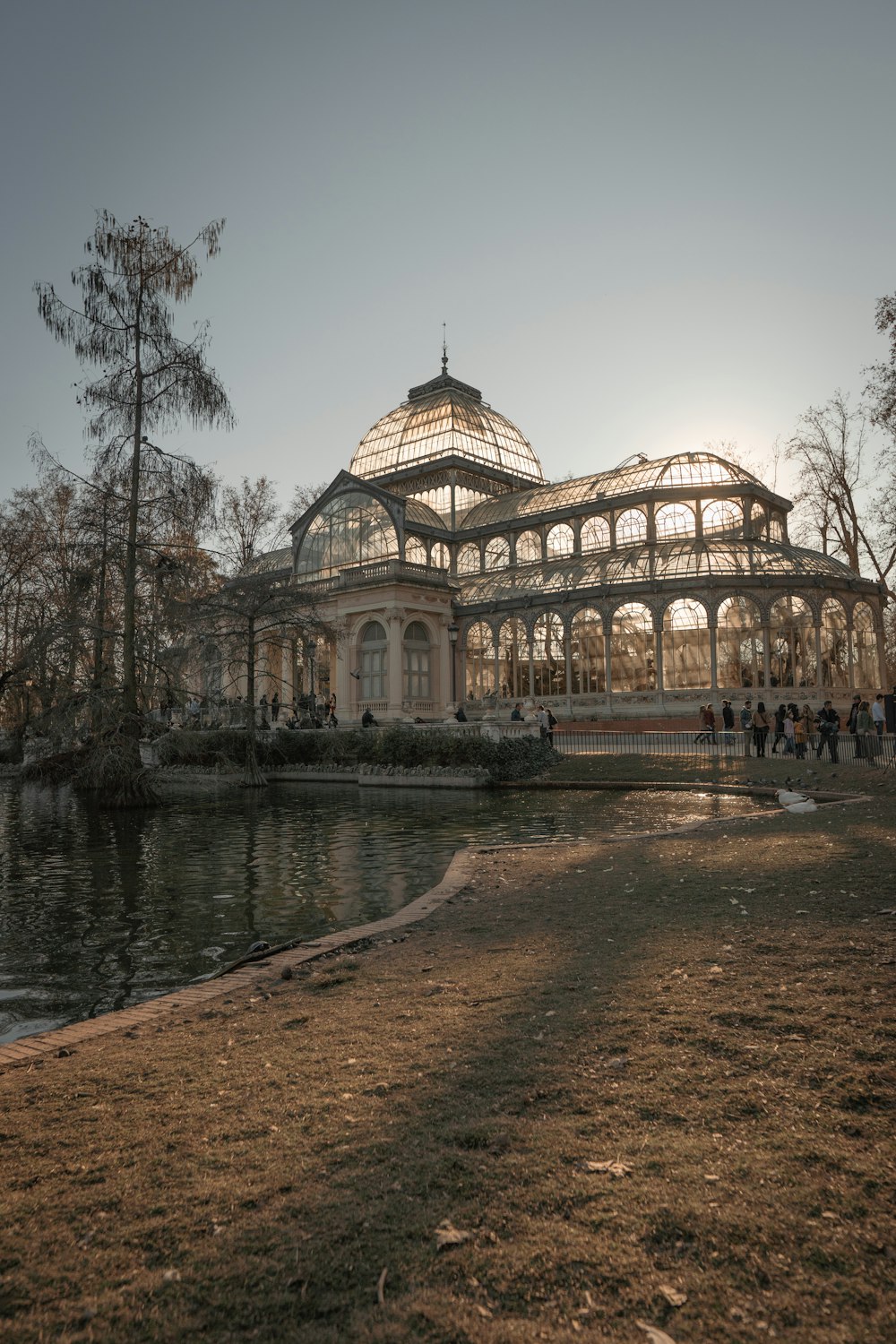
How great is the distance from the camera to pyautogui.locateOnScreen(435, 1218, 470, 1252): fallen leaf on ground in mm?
2484

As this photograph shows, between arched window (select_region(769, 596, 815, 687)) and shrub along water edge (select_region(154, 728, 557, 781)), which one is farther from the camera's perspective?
arched window (select_region(769, 596, 815, 687))

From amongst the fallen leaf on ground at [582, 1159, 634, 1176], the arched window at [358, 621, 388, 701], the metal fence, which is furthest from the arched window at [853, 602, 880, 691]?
the fallen leaf on ground at [582, 1159, 634, 1176]

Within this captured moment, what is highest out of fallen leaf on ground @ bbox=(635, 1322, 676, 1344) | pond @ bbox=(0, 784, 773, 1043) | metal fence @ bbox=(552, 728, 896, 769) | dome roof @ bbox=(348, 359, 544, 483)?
dome roof @ bbox=(348, 359, 544, 483)

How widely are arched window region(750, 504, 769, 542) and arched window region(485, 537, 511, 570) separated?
1302cm

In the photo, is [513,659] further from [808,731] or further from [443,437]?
[443,437]

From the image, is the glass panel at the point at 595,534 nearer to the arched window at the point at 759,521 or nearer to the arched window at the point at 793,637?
the arched window at the point at 759,521

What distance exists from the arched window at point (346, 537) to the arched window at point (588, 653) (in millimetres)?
10143

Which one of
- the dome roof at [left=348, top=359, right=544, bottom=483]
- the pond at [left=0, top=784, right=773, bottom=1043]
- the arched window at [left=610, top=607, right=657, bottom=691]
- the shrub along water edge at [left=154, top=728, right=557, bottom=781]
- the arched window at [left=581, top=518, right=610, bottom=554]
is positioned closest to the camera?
the pond at [left=0, top=784, right=773, bottom=1043]

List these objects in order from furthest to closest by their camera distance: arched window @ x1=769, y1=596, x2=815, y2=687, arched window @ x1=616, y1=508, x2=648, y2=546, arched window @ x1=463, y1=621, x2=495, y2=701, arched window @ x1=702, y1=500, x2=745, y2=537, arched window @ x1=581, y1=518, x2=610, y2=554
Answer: arched window @ x1=581, y1=518, x2=610, y2=554 → arched window @ x1=463, y1=621, x2=495, y2=701 → arched window @ x1=616, y1=508, x2=648, y2=546 → arched window @ x1=702, y1=500, x2=745, y2=537 → arched window @ x1=769, y1=596, x2=815, y2=687

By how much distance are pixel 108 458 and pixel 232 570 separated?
614 cm

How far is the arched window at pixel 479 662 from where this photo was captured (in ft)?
139

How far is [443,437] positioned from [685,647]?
74.8 ft

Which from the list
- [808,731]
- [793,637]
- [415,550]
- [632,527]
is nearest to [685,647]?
[793,637]

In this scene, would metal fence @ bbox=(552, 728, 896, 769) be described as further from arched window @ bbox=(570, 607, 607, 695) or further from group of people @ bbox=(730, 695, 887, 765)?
arched window @ bbox=(570, 607, 607, 695)
